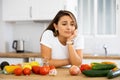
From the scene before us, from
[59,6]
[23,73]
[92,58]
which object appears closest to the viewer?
[23,73]

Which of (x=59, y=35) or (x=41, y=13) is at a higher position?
(x=41, y=13)

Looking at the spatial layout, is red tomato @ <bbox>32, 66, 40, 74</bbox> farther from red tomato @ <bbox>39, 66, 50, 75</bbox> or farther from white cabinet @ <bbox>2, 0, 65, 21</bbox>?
white cabinet @ <bbox>2, 0, 65, 21</bbox>

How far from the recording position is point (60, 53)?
7.23 ft

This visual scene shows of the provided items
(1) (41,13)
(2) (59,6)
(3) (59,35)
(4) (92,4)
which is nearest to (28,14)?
(1) (41,13)

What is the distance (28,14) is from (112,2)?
→ 4.43ft

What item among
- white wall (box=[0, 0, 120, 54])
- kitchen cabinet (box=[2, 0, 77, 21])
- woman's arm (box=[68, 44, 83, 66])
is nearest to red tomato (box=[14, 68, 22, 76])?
woman's arm (box=[68, 44, 83, 66])

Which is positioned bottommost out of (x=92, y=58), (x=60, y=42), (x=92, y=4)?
(x=92, y=58)

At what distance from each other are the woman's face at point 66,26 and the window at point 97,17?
199 centimetres

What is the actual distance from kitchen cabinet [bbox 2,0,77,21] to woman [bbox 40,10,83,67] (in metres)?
1.49

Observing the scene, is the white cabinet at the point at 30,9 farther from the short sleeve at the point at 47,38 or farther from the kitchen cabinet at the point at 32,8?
the short sleeve at the point at 47,38

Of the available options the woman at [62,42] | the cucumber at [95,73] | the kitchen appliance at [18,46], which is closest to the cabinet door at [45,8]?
the kitchen appliance at [18,46]

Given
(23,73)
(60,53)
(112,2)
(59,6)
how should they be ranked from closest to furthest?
(23,73), (60,53), (59,6), (112,2)

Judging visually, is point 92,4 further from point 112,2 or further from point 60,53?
point 60,53

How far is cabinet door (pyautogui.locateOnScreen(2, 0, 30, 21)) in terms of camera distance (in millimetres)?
3896
